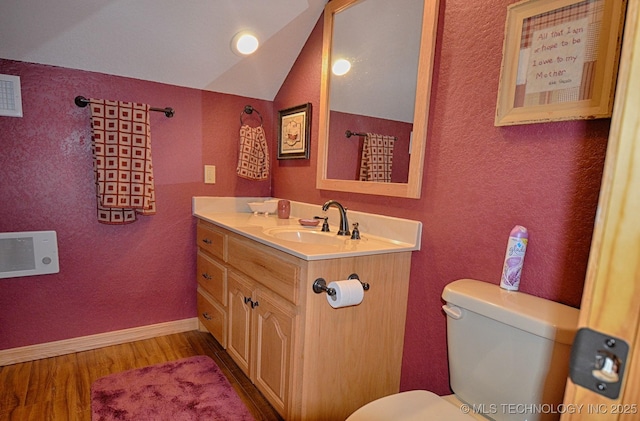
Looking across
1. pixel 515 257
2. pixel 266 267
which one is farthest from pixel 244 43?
pixel 515 257

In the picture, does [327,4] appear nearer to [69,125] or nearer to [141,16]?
[141,16]

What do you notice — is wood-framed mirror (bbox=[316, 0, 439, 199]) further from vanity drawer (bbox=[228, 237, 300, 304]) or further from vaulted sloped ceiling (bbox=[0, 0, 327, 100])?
vanity drawer (bbox=[228, 237, 300, 304])

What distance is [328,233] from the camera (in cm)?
165

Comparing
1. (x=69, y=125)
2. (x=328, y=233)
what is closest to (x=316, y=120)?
(x=328, y=233)

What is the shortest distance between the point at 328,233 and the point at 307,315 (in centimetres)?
54

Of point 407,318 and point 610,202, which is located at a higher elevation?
point 610,202

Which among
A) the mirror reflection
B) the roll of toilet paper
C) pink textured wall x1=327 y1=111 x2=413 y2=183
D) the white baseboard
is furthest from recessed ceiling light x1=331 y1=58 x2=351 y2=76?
the white baseboard

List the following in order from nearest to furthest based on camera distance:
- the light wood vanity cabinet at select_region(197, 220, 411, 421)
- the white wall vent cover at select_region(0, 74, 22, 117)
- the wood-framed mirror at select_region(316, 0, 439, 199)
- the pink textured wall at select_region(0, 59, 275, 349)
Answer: the light wood vanity cabinet at select_region(197, 220, 411, 421) < the wood-framed mirror at select_region(316, 0, 439, 199) < the white wall vent cover at select_region(0, 74, 22, 117) < the pink textured wall at select_region(0, 59, 275, 349)

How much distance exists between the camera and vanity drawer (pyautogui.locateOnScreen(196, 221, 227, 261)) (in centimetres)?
181

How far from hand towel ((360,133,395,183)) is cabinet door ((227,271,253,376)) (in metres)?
0.78

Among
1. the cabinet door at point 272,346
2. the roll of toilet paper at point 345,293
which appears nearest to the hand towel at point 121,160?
the cabinet door at point 272,346

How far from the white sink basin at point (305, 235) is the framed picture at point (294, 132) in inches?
23.0

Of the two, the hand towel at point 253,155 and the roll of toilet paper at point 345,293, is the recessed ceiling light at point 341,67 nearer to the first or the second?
the hand towel at point 253,155

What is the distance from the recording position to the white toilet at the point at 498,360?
0.82m
